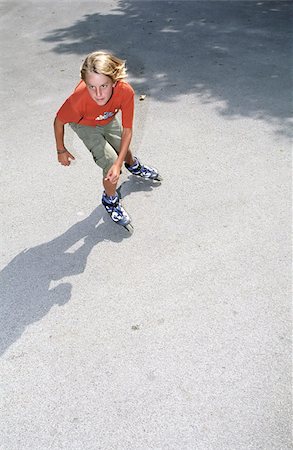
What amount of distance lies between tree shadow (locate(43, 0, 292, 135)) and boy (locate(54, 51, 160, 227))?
1917 millimetres

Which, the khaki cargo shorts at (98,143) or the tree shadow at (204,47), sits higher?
the khaki cargo shorts at (98,143)

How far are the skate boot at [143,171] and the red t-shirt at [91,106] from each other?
792 millimetres

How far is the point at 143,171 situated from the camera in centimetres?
400

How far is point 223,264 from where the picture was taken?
3244 millimetres

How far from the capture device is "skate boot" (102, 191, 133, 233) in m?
3.52

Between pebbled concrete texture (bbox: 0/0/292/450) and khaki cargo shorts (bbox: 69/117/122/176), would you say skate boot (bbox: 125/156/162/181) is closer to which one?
pebbled concrete texture (bbox: 0/0/292/450)

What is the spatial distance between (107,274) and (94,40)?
5.49 metres

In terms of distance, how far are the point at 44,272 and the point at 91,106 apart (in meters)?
1.25

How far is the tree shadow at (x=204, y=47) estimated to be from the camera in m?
5.41

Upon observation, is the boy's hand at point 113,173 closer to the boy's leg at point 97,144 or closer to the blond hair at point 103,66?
the boy's leg at point 97,144

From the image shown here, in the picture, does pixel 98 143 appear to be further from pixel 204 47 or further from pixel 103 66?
pixel 204 47

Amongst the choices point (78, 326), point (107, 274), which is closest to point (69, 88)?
point (107, 274)

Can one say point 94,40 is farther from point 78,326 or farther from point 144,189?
point 78,326

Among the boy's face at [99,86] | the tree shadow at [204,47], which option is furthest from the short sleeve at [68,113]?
the tree shadow at [204,47]
